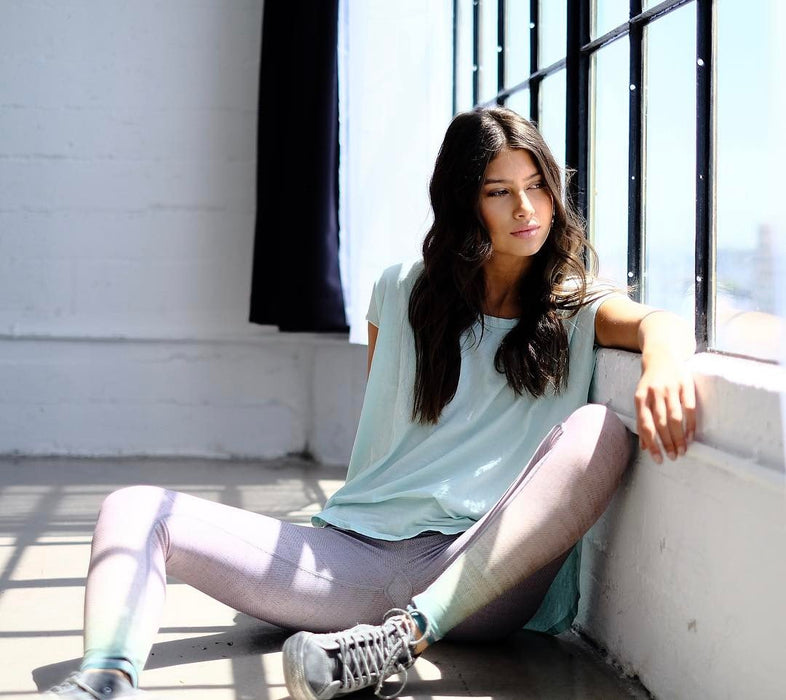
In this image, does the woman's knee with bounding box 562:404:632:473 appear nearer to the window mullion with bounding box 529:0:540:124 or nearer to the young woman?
the young woman

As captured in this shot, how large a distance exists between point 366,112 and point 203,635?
2.17 metres

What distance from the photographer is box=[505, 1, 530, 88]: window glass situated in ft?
9.93

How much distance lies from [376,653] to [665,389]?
60cm

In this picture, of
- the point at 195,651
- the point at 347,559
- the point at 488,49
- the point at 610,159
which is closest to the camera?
the point at 347,559

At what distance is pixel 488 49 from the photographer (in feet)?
11.3

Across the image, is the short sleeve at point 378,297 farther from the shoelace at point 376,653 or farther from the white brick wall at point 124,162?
the white brick wall at point 124,162

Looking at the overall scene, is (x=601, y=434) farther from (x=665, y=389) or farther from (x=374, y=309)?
(x=374, y=309)

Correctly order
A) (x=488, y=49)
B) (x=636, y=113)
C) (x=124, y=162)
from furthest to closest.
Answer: (x=124, y=162) < (x=488, y=49) < (x=636, y=113)

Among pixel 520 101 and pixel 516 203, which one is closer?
pixel 516 203

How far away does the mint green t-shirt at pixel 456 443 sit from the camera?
1.88m

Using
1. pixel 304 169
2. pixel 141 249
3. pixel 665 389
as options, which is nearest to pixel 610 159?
pixel 665 389

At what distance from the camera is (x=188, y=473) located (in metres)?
3.96

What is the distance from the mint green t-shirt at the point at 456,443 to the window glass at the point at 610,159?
0.48m

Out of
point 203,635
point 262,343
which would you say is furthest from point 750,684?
point 262,343
